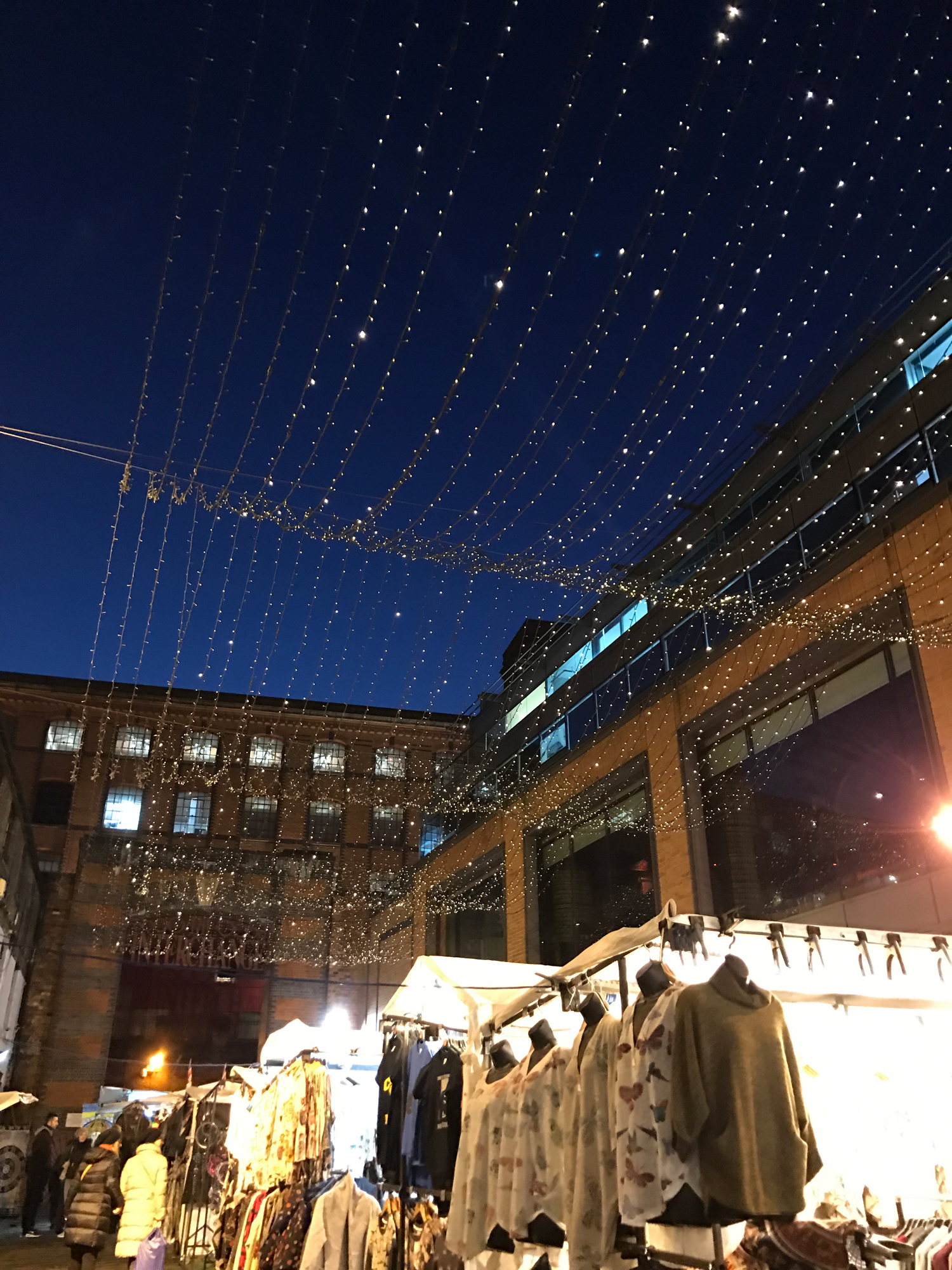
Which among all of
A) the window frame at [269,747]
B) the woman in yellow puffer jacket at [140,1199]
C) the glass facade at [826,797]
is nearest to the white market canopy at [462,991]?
the woman in yellow puffer jacket at [140,1199]

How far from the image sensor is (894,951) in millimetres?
5734

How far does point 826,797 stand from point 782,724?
120 cm

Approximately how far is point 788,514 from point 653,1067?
10782 mm

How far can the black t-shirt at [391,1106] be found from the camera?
680cm

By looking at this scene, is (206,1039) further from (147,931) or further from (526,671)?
(526,671)

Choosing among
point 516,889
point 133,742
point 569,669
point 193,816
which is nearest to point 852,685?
point 569,669

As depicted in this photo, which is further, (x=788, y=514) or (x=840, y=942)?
(x=788, y=514)

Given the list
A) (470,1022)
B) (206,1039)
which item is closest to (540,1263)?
(470,1022)

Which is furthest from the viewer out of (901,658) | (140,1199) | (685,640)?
(685,640)

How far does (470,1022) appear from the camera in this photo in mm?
6156

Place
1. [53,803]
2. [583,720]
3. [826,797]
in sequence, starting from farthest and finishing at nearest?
[53,803], [583,720], [826,797]

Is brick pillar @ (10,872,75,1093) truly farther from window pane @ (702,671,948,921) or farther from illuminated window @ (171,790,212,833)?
window pane @ (702,671,948,921)

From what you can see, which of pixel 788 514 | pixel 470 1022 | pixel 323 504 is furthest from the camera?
pixel 788 514

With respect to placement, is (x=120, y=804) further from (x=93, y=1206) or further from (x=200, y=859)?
(x=93, y=1206)
